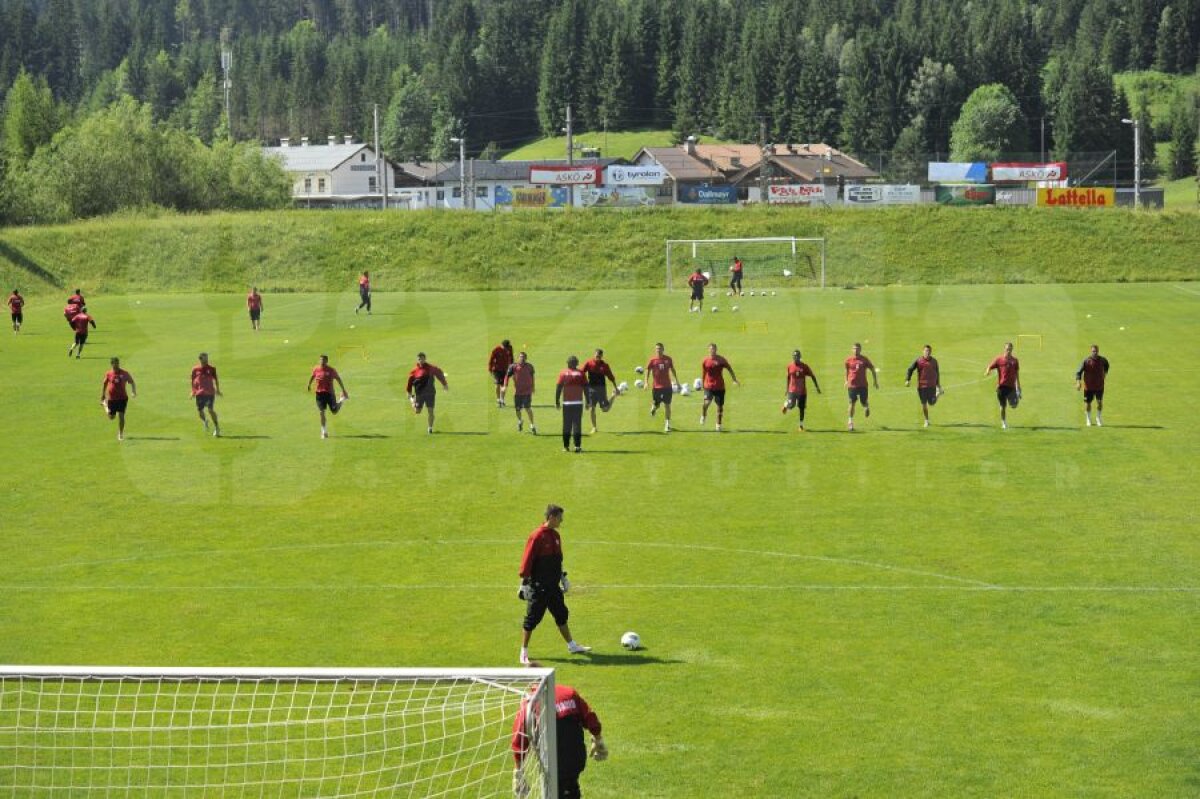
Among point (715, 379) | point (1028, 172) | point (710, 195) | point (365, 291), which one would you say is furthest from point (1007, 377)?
point (1028, 172)

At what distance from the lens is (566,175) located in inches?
3949

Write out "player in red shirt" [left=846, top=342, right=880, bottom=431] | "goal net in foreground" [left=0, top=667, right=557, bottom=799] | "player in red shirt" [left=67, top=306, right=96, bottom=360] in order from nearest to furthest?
"goal net in foreground" [left=0, top=667, right=557, bottom=799]
"player in red shirt" [left=846, top=342, right=880, bottom=431]
"player in red shirt" [left=67, top=306, right=96, bottom=360]

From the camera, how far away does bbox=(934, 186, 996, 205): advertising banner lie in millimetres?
89875

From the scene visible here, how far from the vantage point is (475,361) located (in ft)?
148

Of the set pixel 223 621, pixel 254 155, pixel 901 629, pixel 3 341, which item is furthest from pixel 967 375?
pixel 254 155

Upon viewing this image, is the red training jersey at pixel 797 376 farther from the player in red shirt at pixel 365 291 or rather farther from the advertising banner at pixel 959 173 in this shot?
the advertising banner at pixel 959 173

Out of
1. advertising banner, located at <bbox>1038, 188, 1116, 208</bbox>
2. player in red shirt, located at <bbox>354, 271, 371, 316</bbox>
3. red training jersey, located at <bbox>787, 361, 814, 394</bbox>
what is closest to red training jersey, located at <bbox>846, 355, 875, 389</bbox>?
red training jersey, located at <bbox>787, 361, 814, 394</bbox>

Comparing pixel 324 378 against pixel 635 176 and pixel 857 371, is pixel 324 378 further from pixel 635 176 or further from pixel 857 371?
pixel 635 176

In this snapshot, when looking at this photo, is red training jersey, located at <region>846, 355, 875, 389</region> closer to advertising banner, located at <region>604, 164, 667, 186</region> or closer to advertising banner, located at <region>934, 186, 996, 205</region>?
advertising banner, located at <region>934, 186, 996, 205</region>

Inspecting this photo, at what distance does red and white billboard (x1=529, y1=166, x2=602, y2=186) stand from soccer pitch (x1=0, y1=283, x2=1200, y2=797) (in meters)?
57.9

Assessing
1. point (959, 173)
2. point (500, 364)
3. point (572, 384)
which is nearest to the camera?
point (572, 384)

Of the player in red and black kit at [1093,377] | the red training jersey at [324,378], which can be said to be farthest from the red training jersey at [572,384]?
the player in red and black kit at [1093,377]

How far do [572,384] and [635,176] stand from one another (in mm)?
79629

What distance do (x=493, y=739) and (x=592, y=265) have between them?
6673cm
